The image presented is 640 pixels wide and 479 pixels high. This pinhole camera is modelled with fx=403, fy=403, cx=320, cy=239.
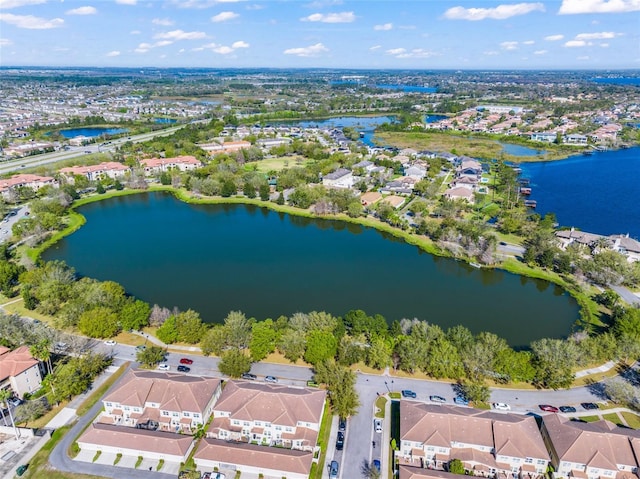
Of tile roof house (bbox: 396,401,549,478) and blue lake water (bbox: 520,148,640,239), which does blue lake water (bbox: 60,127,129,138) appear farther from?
tile roof house (bbox: 396,401,549,478)

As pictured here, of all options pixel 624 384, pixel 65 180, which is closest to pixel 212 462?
pixel 624 384

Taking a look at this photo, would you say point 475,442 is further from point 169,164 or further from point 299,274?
point 169,164

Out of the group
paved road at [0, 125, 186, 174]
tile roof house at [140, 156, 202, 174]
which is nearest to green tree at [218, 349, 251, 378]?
tile roof house at [140, 156, 202, 174]

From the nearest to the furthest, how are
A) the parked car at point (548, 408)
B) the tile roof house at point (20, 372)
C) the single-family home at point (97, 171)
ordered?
1. the parked car at point (548, 408)
2. the tile roof house at point (20, 372)
3. the single-family home at point (97, 171)

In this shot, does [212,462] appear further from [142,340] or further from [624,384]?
[624,384]

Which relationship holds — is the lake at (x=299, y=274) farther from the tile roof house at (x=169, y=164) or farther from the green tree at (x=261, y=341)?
the tile roof house at (x=169, y=164)

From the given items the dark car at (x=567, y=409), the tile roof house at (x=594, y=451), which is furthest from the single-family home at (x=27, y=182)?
the tile roof house at (x=594, y=451)
